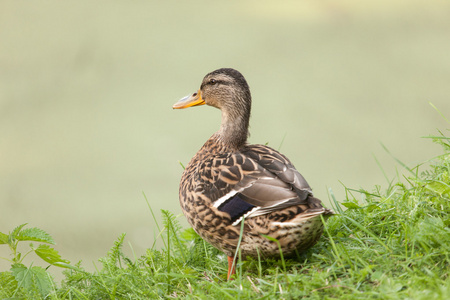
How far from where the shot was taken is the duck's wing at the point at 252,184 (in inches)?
105

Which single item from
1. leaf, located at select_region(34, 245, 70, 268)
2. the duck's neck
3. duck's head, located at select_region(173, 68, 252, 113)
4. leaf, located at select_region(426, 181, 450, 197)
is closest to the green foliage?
leaf, located at select_region(34, 245, 70, 268)

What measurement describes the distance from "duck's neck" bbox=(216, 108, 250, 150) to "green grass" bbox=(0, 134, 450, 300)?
629mm

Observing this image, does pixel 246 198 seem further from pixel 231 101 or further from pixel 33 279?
pixel 33 279

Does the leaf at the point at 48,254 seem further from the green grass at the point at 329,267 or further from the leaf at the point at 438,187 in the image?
the leaf at the point at 438,187

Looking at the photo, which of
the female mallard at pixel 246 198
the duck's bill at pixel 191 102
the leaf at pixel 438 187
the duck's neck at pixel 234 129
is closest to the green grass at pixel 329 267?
the leaf at pixel 438 187

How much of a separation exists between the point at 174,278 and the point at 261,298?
72cm

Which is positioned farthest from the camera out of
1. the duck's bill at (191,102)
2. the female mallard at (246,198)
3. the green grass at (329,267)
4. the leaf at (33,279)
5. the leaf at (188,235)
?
the duck's bill at (191,102)

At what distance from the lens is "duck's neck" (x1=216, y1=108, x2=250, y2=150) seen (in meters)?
3.38

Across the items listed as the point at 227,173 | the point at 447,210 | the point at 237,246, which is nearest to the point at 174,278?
the point at 237,246

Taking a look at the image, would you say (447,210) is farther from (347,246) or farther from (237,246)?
(237,246)

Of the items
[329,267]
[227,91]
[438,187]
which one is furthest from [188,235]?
[438,187]

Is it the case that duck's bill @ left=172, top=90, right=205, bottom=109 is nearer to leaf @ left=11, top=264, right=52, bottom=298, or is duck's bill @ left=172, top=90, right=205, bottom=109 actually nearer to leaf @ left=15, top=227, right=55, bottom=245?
leaf @ left=15, top=227, right=55, bottom=245

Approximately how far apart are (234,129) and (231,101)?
0.19m

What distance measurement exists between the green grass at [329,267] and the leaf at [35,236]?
0.08ft
